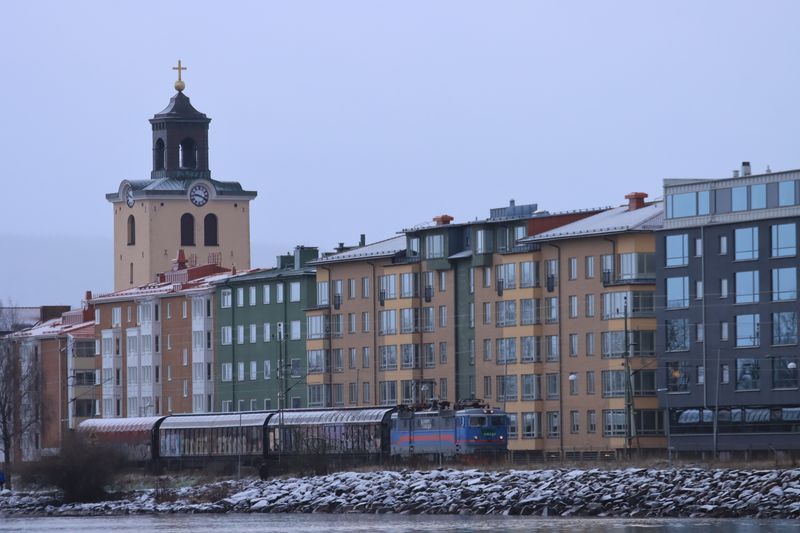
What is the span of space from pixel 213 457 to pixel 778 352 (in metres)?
36.9

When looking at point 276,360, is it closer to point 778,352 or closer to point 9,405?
point 9,405

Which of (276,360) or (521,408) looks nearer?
(521,408)

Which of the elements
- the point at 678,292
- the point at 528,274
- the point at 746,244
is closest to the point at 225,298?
the point at 528,274

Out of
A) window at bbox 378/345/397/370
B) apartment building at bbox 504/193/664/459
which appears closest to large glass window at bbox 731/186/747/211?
apartment building at bbox 504/193/664/459

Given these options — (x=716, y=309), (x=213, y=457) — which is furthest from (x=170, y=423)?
(x=716, y=309)

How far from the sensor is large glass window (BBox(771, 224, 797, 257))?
12044cm

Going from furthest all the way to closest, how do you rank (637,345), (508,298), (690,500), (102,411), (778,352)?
1. (102,411)
2. (508,298)
3. (637,345)
4. (778,352)
5. (690,500)

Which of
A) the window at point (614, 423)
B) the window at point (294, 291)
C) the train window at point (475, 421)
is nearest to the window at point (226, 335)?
the window at point (294, 291)

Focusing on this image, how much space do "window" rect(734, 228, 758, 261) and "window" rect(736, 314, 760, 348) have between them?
2978 millimetres

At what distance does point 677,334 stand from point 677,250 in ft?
14.3

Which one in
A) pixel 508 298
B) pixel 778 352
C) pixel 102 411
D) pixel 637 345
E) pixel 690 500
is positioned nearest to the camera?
pixel 690 500

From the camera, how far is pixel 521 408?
450ft

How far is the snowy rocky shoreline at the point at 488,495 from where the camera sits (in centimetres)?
9169

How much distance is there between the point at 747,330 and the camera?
4840 inches
